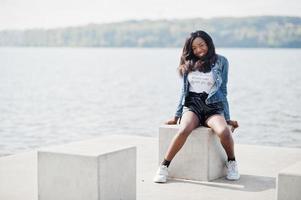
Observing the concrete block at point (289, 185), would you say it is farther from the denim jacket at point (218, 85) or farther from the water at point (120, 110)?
the water at point (120, 110)

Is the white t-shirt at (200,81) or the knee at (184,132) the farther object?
the white t-shirt at (200,81)

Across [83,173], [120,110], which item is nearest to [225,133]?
[83,173]

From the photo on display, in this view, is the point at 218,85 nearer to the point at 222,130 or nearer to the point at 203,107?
the point at 203,107

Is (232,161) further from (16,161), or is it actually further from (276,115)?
(276,115)

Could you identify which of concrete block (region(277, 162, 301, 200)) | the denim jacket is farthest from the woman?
concrete block (region(277, 162, 301, 200))

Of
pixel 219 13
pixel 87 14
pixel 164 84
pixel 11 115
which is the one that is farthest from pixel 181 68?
pixel 87 14

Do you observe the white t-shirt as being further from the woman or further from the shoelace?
the shoelace

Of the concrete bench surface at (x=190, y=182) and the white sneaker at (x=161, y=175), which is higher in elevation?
the white sneaker at (x=161, y=175)

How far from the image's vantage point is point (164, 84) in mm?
42781

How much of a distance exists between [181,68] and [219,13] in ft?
130

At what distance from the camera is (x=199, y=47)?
6.96 metres

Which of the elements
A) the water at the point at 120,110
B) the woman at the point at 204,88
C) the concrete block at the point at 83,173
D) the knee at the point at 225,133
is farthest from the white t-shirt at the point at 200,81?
the water at the point at 120,110

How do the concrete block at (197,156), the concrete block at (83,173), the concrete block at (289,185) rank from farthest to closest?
1. the concrete block at (197,156)
2. the concrete block at (83,173)
3. the concrete block at (289,185)

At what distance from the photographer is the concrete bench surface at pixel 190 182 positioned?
6176mm
